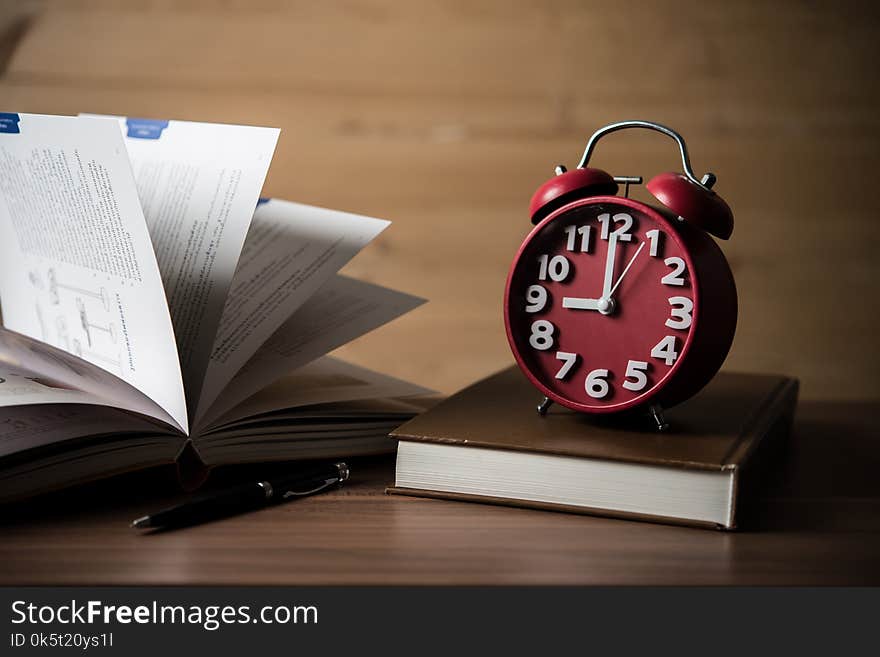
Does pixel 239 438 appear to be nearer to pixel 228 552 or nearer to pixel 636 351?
pixel 228 552

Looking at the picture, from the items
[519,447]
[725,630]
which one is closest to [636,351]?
[519,447]

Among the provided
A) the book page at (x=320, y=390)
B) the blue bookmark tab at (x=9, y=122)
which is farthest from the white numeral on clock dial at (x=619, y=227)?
the blue bookmark tab at (x=9, y=122)

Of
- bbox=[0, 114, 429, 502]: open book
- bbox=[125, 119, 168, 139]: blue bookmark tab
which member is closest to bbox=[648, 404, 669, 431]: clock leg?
bbox=[0, 114, 429, 502]: open book

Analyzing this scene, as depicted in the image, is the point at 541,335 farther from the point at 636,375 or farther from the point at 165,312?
the point at 165,312

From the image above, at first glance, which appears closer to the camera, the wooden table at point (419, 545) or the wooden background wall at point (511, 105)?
the wooden table at point (419, 545)

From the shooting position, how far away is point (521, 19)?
1.27 meters

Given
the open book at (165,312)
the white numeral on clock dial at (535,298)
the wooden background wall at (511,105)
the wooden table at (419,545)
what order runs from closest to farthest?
the wooden table at (419,545) → the open book at (165,312) → the white numeral on clock dial at (535,298) → the wooden background wall at (511,105)

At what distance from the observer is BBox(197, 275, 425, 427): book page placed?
28.8 inches

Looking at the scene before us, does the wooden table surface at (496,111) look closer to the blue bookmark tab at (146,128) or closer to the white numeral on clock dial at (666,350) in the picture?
the blue bookmark tab at (146,128)

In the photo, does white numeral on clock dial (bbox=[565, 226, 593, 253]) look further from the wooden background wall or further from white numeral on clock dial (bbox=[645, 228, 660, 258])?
the wooden background wall

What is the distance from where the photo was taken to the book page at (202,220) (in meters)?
0.71

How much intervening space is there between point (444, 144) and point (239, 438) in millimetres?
711

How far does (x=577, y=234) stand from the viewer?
0.76m

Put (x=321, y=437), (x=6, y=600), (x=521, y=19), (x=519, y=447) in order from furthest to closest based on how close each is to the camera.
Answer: (x=521, y=19)
(x=321, y=437)
(x=519, y=447)
(x=6, y=600)
